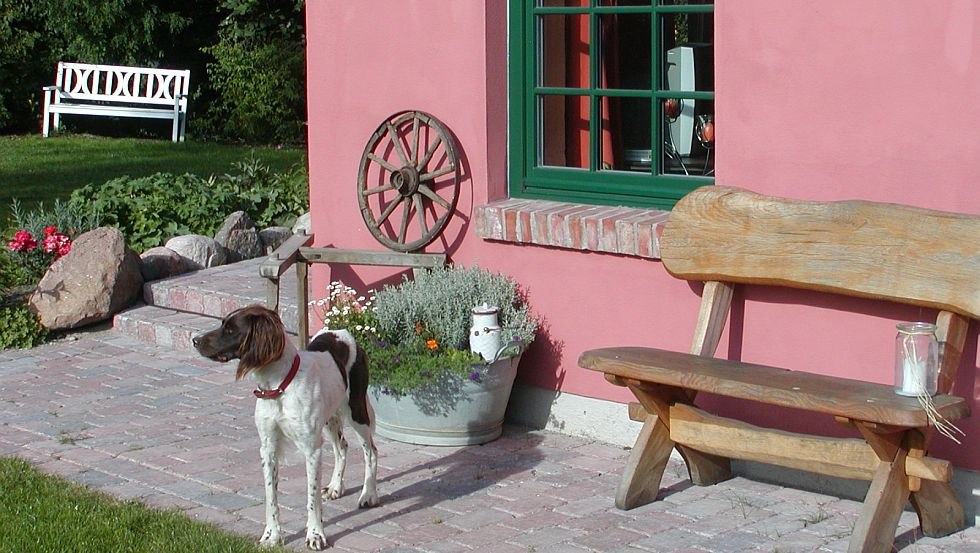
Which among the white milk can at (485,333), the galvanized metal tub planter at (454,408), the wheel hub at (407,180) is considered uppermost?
the wheel hub at (407,180)

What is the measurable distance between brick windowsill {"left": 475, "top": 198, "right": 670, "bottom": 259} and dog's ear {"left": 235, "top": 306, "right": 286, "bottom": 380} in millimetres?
1779

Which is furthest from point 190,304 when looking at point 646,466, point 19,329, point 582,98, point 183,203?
point 646,466

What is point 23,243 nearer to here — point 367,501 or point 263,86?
point 367,501

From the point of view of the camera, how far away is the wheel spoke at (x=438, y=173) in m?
6.49

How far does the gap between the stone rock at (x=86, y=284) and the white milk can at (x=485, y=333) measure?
3.51m

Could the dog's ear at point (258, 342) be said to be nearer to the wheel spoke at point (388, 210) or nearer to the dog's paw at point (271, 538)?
the dog's paw at point (271, 538)

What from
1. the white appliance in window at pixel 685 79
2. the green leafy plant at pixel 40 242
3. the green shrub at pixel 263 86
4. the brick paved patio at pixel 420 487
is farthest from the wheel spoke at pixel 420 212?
the green shrub at pixel 263 86

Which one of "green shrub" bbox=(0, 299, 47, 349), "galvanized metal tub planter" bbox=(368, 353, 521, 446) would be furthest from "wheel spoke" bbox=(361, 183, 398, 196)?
"green shrub" bbox=(0, 299, 47, 349)

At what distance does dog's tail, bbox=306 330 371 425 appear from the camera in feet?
17.3

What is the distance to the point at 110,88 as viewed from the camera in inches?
663

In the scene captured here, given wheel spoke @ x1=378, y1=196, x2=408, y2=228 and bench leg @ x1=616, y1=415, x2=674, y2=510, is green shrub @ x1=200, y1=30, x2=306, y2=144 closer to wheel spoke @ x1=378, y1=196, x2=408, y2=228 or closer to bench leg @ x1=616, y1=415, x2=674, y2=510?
wheel spoke @ x1=378, y1=196, x2=408, y2=228

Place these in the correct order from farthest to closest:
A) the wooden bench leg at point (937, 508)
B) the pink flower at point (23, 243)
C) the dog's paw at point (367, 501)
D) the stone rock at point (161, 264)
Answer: the stone rock at point (161, 264) < the pink flower at point (23, 243) < the dog's paw at point (367, 501) < the wooden bench leg at point (937, 508)

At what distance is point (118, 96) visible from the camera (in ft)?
55.0

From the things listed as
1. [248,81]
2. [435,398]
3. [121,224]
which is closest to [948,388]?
[435,398]
